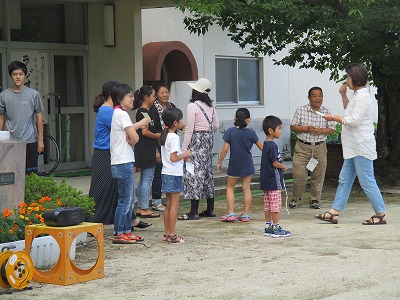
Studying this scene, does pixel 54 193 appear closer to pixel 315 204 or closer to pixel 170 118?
pixel 170 118

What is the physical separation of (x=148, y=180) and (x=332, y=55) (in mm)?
3730

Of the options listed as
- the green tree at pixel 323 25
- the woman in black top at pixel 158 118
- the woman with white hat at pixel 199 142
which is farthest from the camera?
the green tree at pixel 323 25

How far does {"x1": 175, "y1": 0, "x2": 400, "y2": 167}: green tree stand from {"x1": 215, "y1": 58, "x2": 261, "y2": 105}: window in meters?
4.65

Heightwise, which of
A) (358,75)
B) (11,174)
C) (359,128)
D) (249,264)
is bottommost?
(249,264)

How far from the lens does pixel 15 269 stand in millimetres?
7609

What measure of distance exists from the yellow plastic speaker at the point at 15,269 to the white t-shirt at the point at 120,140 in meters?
2.26

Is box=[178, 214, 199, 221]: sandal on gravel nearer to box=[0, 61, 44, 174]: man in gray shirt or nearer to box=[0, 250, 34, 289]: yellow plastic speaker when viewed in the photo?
box=[0, 61, 44, 174]: man in gray shirt

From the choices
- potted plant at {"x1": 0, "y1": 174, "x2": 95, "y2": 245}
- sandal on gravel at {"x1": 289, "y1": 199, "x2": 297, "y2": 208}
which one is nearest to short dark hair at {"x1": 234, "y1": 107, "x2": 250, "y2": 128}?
sandal on gravel at {"x1": 289, "y1": 199, "x2": 297, "y2": 208}

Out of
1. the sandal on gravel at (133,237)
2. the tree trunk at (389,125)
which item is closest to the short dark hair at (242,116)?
the sandal on gravel at (133,237)

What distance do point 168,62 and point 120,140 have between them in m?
8.34

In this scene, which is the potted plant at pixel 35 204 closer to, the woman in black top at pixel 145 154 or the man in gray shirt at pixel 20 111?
the man in gray shirt at pixel 20 111

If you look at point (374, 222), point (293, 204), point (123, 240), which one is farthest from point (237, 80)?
point (123, 240)

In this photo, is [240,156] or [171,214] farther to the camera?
[240,156]

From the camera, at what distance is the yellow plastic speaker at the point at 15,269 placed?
24.8 feet
